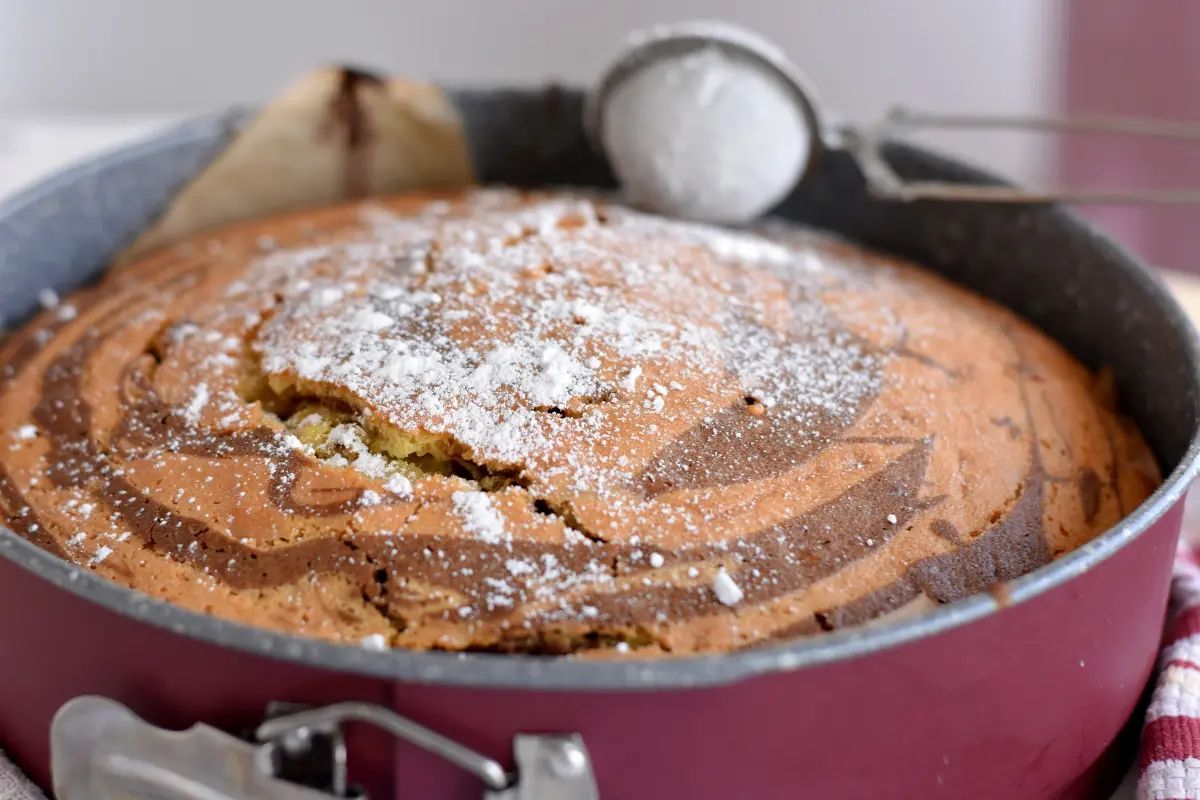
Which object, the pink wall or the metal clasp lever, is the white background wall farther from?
the metal clasp lever

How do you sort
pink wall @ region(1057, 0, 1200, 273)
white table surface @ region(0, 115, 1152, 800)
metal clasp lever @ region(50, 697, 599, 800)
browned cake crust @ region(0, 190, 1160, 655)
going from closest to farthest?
metal clasp lever @ region(50, 697, 599, 800) < browned cake crust @ region(0, 190, 1160, 655) < white table surface @ region(0, 115, 1152, 800) < pink wall @ region(1057, 0, 1200, 273)

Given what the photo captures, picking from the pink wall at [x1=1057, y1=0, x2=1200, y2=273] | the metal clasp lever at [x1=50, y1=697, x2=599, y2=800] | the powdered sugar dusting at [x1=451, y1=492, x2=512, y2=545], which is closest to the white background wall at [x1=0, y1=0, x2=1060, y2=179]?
the pink wall at [x1=1057, y1=0, x2=1200, y2=273]

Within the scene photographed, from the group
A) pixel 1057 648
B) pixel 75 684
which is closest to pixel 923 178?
pixel 1057 648

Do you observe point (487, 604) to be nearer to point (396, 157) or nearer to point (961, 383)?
point (961, 383)

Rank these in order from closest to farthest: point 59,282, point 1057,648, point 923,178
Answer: point 1057,648 → point 59,282 → point 923,178

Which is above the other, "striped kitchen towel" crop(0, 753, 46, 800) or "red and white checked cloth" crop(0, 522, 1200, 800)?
"striped kitchen towel" crop(0, 753, 46, 800)

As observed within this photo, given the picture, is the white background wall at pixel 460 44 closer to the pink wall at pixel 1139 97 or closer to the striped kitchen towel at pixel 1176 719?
the pink wall at pixel 1139 97

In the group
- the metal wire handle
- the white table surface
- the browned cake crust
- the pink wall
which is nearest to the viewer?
the browned cake crust
